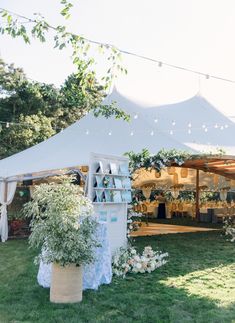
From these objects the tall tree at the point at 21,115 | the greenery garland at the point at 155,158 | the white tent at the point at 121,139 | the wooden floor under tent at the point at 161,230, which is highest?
the tall tree at the point at 21,115

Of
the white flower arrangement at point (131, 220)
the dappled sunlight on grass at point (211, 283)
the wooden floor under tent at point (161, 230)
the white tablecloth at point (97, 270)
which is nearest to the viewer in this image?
the dappled sunlight on grass at point (211, 283)

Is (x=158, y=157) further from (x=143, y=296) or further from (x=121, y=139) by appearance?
(x=143, y=296)

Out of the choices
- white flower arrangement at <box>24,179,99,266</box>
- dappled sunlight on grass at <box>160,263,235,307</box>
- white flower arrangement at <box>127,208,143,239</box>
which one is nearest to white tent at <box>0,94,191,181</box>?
white flower arrangement at <box>127,208,143,239</box>

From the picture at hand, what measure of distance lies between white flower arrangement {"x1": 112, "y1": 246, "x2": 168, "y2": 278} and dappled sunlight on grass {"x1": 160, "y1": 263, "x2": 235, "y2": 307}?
51cm

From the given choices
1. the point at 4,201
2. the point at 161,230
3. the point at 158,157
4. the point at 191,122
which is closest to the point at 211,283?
the point at 158,157

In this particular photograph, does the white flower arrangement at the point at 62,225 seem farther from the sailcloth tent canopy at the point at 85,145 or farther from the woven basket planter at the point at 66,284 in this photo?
the sailcloth tent canopy at the point at 85,145

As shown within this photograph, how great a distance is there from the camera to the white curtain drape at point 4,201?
9.12 metres

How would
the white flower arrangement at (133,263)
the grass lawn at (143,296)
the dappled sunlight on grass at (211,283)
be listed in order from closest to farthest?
the grass lawn at (143,296) < the dappled sunlight on grass at (211,283) < the white flower arrangement at (133,263)

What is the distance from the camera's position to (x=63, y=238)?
425 centimetres

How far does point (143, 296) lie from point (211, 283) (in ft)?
3.57

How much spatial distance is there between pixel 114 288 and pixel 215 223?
9.27m

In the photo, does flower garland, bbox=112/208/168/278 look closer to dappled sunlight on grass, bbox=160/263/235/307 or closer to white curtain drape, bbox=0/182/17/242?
dappled sunlight on grass, bbox=160/263/235/307

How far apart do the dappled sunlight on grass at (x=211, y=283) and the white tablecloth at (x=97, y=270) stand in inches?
28.5

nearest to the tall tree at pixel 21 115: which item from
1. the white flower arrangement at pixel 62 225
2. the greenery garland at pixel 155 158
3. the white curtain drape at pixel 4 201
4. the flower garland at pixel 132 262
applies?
the white curtain drape at pixel 4 201
